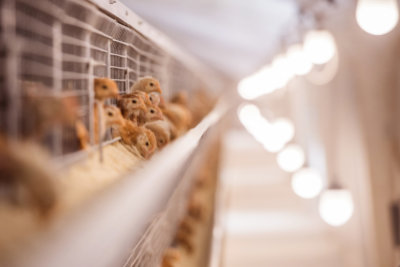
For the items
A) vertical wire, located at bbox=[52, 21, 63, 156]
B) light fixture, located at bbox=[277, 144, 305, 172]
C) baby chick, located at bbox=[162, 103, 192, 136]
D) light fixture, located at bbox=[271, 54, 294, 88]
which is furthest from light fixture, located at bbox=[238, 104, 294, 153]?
vertical wire, located at bbox=[52, 21, 63, 156]

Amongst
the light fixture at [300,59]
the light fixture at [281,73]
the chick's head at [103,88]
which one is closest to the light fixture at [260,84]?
the light fixture at [281,73]

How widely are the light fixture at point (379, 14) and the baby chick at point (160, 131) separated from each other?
1.18m

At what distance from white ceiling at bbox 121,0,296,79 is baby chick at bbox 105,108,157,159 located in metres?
1.79

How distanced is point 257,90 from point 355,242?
708cm

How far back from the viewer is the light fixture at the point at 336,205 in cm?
301

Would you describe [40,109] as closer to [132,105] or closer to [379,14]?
[132,105]

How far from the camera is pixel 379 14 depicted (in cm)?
194

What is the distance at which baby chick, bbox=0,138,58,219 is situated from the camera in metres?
0.48

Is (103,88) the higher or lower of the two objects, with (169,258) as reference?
higher

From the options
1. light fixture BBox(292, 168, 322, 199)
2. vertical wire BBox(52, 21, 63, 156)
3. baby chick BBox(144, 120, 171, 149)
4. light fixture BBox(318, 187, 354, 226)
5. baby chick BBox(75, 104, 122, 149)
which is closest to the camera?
vertical wire BBox(52, 21, 63, 156)

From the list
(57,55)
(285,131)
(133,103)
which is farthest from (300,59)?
(57,55)

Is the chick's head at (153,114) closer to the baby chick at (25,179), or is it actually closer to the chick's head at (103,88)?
the chick's head at (103,88)

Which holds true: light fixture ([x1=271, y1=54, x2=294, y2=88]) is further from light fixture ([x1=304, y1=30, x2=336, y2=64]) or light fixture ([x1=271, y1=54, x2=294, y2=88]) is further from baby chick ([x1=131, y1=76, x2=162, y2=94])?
baby chick ([x1=131, y1=76, x2=162, y2=94])

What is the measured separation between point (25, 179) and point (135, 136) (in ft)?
1.73
